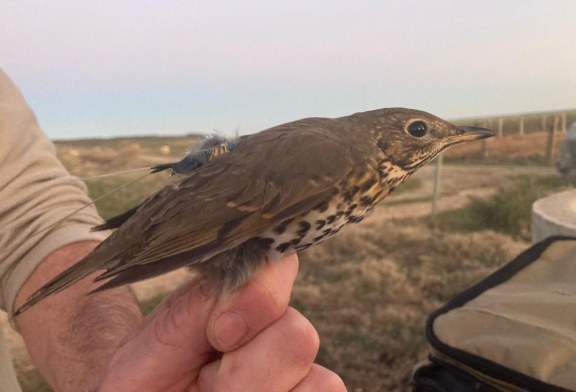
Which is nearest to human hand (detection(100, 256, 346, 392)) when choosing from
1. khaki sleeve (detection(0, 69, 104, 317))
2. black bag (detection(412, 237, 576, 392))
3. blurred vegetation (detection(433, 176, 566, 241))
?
black bag (detection(412, 237, 576, 392))

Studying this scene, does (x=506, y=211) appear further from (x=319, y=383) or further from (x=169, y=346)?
(x=169, y=346)

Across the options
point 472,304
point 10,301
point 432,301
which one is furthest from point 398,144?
point 432,301

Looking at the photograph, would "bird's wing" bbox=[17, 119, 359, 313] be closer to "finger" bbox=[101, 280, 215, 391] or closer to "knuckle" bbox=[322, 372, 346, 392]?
"finger" bbox=[101, 280, 215, 391]

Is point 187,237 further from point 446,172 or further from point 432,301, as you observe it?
point 446,172

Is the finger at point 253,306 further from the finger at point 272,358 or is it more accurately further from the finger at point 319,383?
the finger at point 319,383

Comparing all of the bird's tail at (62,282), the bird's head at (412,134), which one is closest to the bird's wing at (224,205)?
the bird's tail at (62,282)

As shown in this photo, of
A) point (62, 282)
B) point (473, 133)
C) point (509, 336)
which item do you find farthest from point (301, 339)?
point (509, 336)
